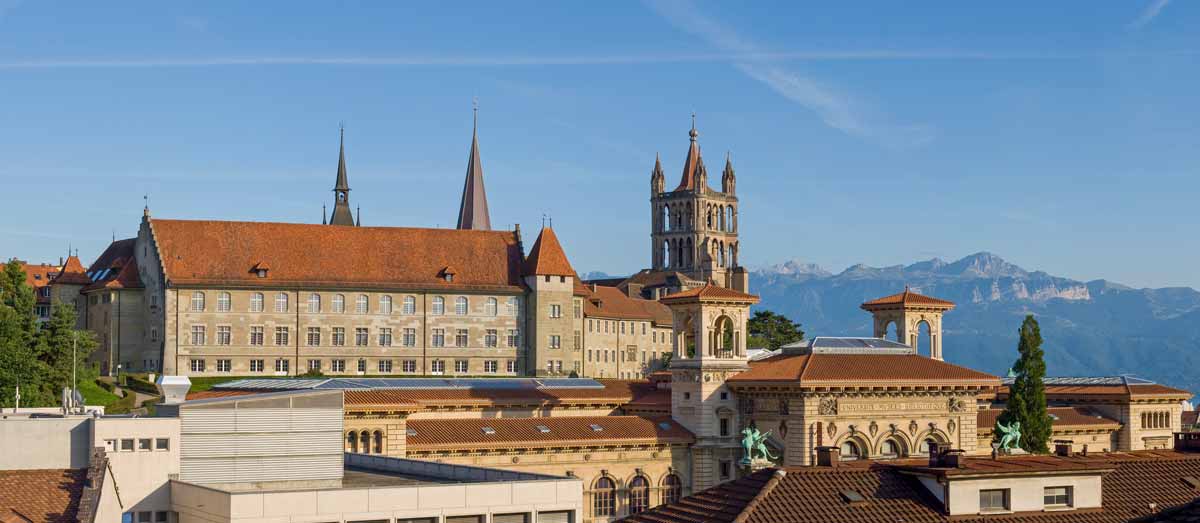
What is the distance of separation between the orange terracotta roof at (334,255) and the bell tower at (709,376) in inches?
2193

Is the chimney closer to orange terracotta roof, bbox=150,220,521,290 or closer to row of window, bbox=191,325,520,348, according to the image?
row of window, bbox=191,325,520,348

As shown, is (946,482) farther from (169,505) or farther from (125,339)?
(125,339)

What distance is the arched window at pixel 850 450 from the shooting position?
275 feet

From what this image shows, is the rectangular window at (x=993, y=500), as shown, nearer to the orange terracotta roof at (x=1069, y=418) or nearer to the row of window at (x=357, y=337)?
the orange terracotta roof at (x=1069, y=418)

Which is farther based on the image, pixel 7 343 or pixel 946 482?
pixel 7 343

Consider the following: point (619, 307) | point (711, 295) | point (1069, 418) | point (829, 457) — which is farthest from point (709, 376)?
point (619, 307)

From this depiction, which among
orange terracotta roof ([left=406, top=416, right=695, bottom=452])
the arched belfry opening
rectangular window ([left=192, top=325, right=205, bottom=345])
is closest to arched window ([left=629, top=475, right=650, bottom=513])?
orange terracotta roof ([left=406, top=416, right=695, bottom=452])

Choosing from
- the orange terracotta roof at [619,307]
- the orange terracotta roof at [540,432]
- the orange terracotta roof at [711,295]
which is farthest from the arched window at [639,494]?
the orange terracotta roof at [619,307]

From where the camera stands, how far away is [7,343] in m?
107

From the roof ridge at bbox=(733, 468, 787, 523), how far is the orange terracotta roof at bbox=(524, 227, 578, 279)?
100375mm

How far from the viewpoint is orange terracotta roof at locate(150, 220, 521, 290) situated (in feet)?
447

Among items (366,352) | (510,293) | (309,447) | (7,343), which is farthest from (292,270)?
(309,447)

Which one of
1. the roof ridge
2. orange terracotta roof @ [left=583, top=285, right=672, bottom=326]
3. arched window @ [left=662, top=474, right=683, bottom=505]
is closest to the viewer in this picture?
the roof ridge

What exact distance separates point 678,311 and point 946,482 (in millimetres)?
46937
